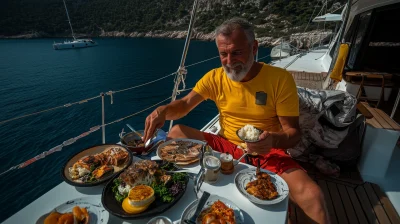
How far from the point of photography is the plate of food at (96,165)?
1.36 metres

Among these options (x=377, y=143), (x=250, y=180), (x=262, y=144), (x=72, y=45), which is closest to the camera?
(x=250, y=180)

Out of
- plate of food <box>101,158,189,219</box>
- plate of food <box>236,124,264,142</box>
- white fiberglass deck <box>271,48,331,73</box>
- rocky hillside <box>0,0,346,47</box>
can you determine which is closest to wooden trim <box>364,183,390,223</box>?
plate of food <box>236,124,264,142</box>

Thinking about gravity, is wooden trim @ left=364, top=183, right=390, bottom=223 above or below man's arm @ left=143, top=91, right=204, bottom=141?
below

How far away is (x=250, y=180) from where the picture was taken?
4.75 feet

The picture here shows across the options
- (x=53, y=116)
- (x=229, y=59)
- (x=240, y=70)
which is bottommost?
(x=53, y=116)

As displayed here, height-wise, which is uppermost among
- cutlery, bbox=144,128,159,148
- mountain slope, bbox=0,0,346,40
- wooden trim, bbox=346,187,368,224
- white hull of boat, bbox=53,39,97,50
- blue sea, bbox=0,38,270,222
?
mountain slope, bbox=0,0,346,40

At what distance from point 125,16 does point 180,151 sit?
9501 cm

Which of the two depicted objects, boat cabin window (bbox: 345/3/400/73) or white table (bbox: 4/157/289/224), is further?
boat cabin window (bbox: 345/3/400/73)

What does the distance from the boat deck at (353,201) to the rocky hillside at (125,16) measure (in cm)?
5641

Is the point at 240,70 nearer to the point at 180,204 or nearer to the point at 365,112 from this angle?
the point at 180,204

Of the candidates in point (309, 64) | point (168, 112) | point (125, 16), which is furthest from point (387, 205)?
point (125, 16)

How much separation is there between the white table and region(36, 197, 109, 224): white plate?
6 cm

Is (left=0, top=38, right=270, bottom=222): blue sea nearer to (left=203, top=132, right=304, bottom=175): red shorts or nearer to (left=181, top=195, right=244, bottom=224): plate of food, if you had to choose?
(left=203, top=132, right=304, bottom=175): red shorts

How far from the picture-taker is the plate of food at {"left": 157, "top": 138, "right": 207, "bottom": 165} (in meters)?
1.60
